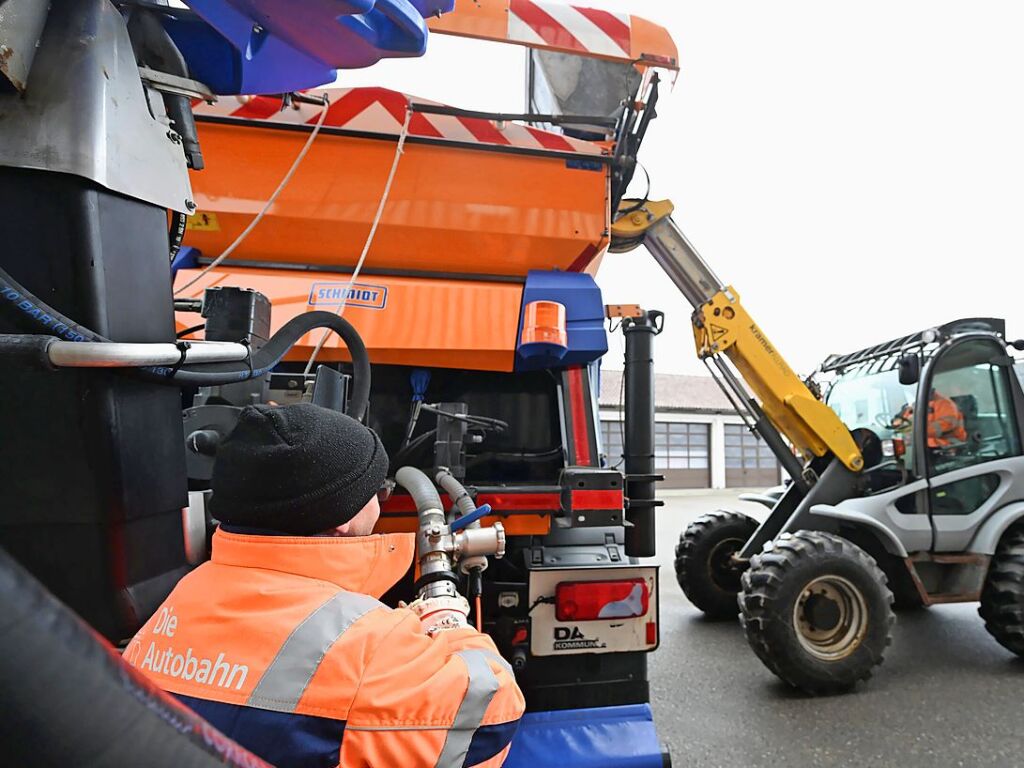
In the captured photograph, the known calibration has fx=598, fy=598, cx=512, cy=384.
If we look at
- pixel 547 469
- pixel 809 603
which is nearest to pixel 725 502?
pixel 809 603

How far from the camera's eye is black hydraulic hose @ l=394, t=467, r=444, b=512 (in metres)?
1.71

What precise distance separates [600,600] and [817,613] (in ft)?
7.96

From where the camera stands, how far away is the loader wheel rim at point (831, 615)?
3.65m

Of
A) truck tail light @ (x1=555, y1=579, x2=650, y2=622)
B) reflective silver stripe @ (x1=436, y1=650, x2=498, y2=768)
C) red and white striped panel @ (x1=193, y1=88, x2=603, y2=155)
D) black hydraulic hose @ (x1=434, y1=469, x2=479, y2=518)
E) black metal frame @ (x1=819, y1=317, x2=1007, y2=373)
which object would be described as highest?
red and white striped panel @ (x1=193, y1=88, x2=603, y2=155)

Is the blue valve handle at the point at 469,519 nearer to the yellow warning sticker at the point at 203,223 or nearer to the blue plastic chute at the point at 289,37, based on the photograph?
the blue plastic chute at the point at 289,37

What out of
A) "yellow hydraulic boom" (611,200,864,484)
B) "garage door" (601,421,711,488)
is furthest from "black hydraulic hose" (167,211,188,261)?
"garage door" (601,421,711,488)

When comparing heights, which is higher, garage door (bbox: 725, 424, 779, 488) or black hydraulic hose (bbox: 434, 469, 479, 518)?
black hydraulic hose (bbox: 434, 469, 479, 518)

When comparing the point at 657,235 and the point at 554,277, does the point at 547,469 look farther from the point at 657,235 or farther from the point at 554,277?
the point at 657,235

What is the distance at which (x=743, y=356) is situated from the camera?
452 cm

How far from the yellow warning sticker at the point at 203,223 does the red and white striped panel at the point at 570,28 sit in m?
1.30

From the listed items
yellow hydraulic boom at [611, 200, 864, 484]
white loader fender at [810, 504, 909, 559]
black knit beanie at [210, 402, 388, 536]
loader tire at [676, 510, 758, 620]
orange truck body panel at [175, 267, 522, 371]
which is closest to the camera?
black knit beanie at [210, 402, 388, 536]

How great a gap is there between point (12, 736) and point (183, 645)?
67cm

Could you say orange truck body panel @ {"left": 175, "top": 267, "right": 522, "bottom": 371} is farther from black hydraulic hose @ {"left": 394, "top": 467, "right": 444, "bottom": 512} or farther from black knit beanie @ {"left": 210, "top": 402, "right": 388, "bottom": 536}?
black knit beanie @ {"left": 210, "top": 402, "right": 388, "bottom": 536}

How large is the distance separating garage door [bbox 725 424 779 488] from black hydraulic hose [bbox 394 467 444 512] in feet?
65.0
